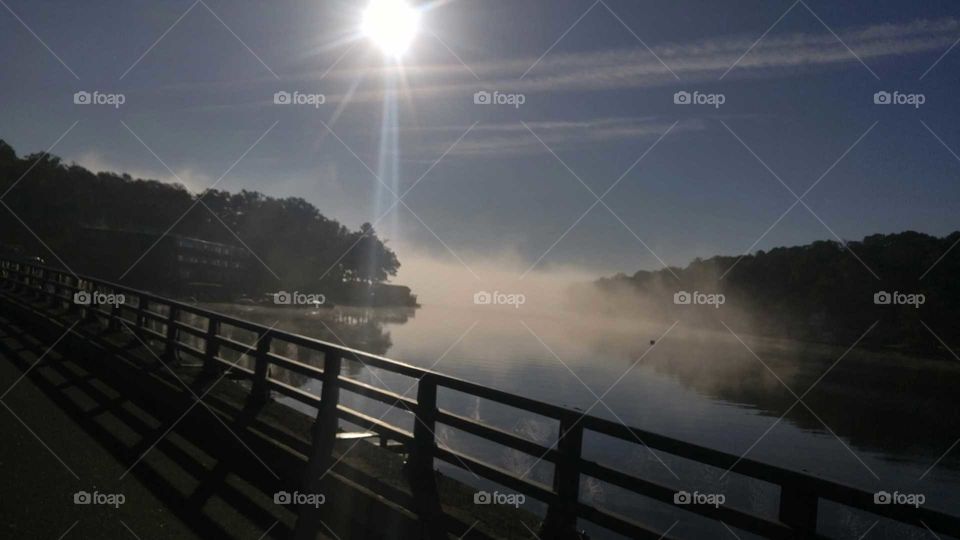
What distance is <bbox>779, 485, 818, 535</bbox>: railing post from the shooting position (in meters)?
4.33

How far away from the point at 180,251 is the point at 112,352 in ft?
271

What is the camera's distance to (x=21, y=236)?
99562 mm

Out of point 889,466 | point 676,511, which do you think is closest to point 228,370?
point 676,511

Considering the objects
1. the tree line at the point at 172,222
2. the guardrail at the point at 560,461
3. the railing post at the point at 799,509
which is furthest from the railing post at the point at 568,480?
the tree line at the point at 172,222

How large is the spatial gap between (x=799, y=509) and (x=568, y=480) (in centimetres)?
188

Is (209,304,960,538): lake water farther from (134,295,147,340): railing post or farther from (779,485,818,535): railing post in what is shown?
(134,295,147,340): railing post

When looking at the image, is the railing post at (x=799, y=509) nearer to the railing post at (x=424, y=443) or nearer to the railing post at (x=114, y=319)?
the railing post at (x=424, y=443)

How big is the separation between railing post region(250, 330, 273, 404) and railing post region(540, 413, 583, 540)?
5.92 m

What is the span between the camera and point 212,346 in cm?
1270

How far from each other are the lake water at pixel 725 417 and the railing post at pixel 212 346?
522cm

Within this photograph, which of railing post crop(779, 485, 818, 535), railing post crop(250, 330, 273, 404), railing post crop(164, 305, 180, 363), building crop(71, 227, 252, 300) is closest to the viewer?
railing post crop(779, 485, 818, 535)

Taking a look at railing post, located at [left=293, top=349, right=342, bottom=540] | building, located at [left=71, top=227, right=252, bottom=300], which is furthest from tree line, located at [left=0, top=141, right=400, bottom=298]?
railing post, located at [left=293, top=349, right=342, bottom=540]

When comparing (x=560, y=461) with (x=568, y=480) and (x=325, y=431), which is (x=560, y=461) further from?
(x=325, y=431)

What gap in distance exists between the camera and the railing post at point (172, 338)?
1399 cm
